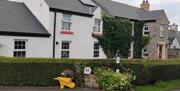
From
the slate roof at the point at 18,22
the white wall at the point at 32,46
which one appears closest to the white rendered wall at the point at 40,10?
the slate roof at the point at 18,22

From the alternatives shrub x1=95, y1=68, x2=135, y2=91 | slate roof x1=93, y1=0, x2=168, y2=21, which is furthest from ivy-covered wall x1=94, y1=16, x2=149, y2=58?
shrub x1=95, y1=68, x2=135, y2=91

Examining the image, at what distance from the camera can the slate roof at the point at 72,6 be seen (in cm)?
2728

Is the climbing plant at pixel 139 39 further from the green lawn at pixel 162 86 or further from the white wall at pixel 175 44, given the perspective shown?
the white wall at pixel 175 44

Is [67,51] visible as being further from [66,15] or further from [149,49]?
[149,49]

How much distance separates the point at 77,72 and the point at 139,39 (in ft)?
73.6

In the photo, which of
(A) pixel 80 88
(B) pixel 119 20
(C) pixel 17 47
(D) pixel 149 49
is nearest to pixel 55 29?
(C) pixel 17 47

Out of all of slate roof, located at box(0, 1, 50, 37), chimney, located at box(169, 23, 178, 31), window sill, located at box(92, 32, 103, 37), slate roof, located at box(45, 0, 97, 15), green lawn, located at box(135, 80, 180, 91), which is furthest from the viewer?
chimney, located at box(169, 23, 178, 31)

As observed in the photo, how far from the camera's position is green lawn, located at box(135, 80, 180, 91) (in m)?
17.2

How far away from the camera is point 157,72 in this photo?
1892 cm

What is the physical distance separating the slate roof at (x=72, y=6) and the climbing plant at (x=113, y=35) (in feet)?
7.47

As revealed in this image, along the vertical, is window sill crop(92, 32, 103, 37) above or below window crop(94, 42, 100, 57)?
above

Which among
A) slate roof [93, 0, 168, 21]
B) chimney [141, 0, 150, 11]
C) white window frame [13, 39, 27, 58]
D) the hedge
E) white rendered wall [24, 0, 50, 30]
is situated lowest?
the hedge

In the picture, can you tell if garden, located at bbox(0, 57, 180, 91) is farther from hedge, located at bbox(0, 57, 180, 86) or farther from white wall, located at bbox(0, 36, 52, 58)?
white wall, located at bbox(0, 36, 52, 58)

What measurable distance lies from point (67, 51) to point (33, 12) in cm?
430
